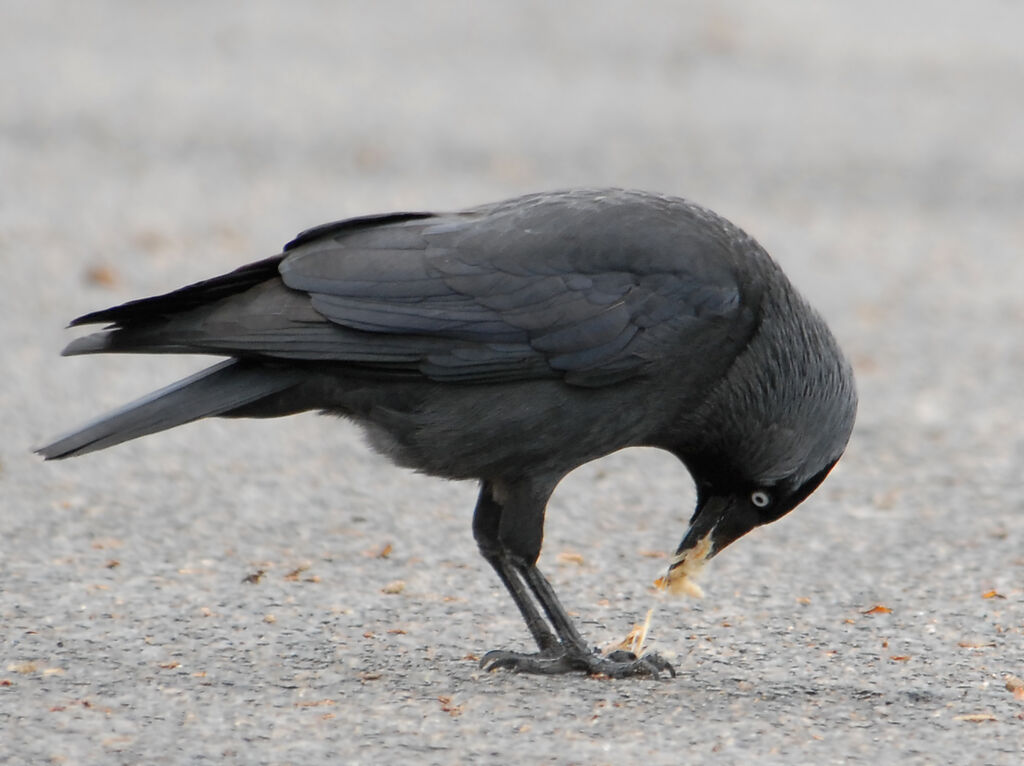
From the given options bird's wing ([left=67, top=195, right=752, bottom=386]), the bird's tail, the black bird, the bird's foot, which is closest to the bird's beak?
the black bird

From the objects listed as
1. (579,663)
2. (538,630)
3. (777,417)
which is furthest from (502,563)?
(777,417)

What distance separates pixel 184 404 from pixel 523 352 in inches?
40.5

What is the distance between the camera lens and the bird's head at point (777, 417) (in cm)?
494

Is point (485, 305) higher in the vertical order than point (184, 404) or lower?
higher

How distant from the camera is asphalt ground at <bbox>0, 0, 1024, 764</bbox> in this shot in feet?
14.7

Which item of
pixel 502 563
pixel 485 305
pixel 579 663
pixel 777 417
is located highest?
pixel 485 305

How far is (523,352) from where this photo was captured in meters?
4.85

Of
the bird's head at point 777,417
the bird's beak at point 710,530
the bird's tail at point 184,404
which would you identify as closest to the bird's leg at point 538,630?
the bird's beak at point 710,530

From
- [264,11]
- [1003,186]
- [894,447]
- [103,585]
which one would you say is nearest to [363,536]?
[103,585]

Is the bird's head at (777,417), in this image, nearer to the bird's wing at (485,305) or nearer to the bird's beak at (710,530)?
the bird's beak at (710,530)

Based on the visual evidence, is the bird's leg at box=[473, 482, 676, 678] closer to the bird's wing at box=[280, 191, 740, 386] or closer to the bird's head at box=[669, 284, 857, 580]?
the bird's wing at box=[280, 191, 740, 386]

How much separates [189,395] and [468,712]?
128 centimetres

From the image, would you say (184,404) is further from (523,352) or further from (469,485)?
(469,485)

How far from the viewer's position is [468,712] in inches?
174
